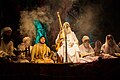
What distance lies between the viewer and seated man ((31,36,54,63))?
9.27 metres

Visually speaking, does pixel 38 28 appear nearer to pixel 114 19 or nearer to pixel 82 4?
pixel 82 4

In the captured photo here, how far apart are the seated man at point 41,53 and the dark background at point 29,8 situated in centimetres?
96

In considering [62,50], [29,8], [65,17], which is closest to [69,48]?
[62,50]

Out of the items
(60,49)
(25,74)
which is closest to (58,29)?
(60,49)

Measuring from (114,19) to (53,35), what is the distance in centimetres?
236

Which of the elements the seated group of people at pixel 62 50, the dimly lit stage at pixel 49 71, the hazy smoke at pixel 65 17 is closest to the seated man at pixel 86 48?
the seated group of people at pixel 62 50

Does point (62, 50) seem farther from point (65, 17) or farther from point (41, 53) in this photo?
point (65, 17)

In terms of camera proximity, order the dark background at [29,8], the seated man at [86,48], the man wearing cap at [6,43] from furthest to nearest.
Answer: the dark background at [29,8], the seated man at [86,48], the man wearing cap at [6,43]

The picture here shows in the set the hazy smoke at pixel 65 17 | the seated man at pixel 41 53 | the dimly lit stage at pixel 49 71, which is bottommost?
the dimly lit stage at pixel 49 71

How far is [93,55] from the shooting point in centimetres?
977

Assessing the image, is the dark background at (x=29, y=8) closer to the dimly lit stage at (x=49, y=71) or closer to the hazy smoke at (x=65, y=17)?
the hazy smoke at (x=65, y=17)

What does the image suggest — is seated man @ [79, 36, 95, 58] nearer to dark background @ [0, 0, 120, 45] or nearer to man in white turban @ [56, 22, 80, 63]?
man in white turban @ [56, 22, 80, 63]

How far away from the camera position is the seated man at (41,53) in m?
9.27

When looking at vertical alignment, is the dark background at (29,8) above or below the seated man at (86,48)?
above
